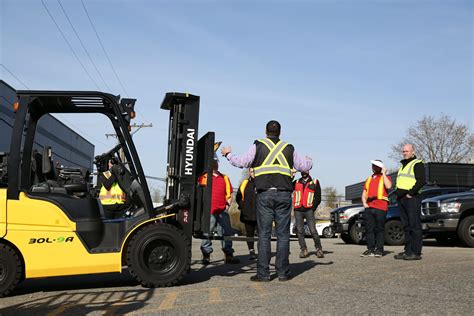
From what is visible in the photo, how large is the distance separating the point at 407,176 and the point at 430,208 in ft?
16.4

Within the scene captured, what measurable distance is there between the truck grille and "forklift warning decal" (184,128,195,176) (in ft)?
28.5

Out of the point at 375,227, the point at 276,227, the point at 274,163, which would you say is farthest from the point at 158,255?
the point at 375,227

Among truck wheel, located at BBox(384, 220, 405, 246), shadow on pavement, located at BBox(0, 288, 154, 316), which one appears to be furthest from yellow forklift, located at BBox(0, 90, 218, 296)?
truck wheel, located at BBox(384, 220, 405, 246)

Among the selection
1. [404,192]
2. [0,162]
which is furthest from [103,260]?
[404,192]

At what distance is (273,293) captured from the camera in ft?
19.1

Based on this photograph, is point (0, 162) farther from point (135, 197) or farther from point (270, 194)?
point (270, 194)

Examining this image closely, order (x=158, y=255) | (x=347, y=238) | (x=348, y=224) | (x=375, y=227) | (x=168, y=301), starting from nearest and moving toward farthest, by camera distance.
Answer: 1. (x=168, y=301)
2. (x=158, y=255)
3. (x=375, y=227)
4. (x=348, y=224)
5. (x=347, y=238)

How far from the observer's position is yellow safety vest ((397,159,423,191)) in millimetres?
9391

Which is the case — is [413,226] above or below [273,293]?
above

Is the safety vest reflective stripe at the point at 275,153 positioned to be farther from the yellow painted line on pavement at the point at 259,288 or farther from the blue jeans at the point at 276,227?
the yellow painted line on pavement at the point at 259,288

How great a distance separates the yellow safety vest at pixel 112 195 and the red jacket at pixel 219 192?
1.83 metres

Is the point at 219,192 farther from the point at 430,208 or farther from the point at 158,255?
the point at 430,208

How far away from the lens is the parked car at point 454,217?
526 inches

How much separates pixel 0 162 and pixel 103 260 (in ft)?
5.84
